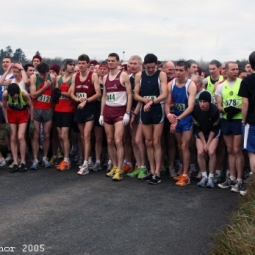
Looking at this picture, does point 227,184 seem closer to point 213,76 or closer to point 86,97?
point 213,76

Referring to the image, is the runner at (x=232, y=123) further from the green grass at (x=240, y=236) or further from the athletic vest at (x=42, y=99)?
the athletic vest at (x=42, y=99)

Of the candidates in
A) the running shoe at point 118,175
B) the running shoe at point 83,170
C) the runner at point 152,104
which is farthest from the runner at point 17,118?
the runner at point 152,104

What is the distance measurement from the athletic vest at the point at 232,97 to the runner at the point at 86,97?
8.62 ft

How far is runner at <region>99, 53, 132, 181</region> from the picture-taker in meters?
8.30

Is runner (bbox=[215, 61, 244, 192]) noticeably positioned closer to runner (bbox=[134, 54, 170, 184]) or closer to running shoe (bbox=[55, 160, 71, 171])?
runner (bbox=[134, 54, 170, 184])

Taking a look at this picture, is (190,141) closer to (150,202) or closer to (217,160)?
(217,160)

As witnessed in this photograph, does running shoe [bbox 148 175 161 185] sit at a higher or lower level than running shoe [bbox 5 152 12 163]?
higher

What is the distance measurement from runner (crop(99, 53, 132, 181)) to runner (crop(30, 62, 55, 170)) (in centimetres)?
140

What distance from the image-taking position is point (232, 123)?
24.4 ft

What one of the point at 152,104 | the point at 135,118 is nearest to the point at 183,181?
the point at 152,104

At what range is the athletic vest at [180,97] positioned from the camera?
794 centimetres

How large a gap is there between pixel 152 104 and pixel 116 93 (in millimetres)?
824

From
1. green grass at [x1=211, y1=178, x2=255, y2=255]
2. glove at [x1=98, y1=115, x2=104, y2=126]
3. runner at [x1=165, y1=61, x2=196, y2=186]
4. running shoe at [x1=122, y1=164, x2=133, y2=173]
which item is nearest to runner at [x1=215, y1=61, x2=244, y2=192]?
runner at [x1=165, y1=61, x2=196, y2=186]

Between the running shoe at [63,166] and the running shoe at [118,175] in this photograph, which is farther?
the running shoe at [63,166]
